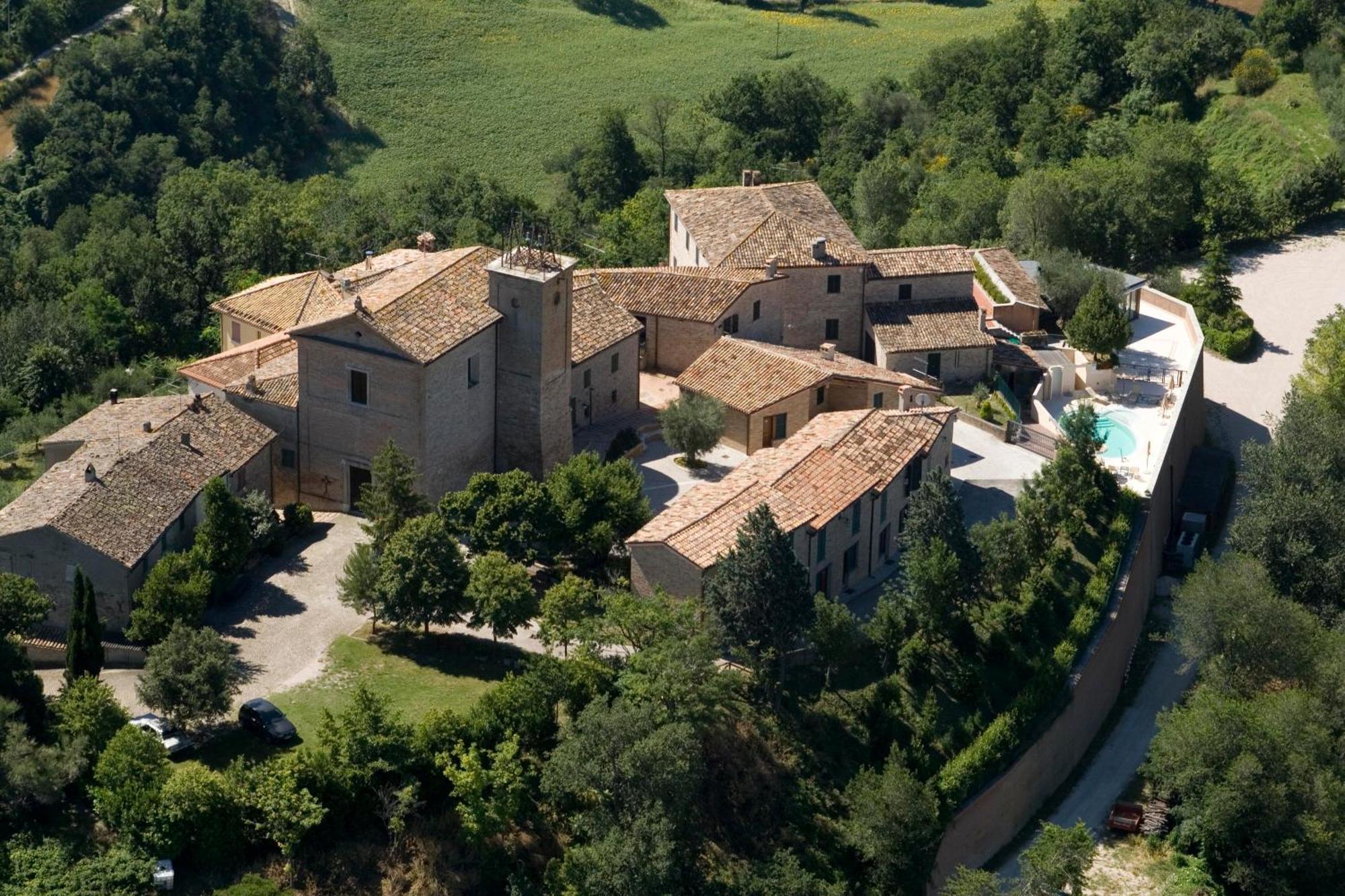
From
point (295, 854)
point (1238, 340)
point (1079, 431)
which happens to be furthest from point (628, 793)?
point (1238, 340)

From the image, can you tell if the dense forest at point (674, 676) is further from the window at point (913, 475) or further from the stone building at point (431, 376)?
the stone building at point (431, 376)

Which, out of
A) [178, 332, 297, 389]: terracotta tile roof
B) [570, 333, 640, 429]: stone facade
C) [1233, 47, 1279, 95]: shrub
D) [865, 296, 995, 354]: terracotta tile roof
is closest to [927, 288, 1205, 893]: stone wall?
[865, 296, 995, 354]: terracotta tile roof

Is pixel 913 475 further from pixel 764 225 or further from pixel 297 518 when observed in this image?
pixel 297 518

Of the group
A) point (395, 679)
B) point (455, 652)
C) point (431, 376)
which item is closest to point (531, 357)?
point (431, 376)

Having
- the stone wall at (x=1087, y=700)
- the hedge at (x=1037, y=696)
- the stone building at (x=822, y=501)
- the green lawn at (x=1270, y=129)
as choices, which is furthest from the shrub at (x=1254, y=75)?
the stone building at (x=822, y=501)

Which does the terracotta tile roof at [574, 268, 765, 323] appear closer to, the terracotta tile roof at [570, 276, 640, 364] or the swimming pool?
the terracotta tile roof at [570, 276, 640, 364]
